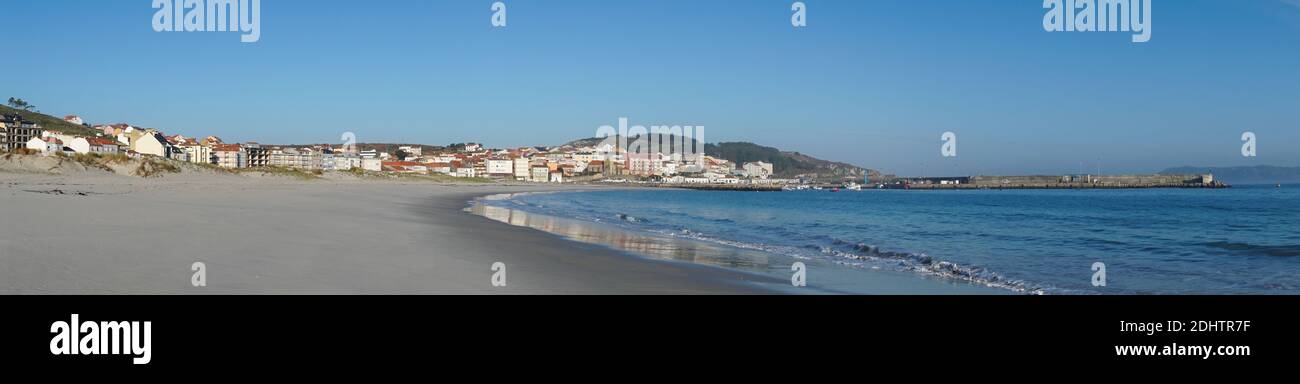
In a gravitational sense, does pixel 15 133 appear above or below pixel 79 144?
above

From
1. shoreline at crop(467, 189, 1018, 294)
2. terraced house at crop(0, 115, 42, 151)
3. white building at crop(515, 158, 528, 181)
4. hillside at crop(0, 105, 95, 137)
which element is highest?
hillside at crop(0, 105, 95, 137)

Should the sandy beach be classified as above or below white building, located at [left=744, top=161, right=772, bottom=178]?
below

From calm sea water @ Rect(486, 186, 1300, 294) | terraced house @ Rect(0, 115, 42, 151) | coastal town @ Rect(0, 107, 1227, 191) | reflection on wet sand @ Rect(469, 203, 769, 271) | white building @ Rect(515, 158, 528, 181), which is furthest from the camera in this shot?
white building @ Rect(515, 158, 528, 181)

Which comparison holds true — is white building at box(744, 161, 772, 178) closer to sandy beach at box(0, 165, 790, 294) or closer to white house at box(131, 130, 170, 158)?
white house at box(131, 130, 170, 158)

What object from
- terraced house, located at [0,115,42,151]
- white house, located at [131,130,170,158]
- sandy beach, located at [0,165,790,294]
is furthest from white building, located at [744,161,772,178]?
sandy beach, located at [0,165,790,294]

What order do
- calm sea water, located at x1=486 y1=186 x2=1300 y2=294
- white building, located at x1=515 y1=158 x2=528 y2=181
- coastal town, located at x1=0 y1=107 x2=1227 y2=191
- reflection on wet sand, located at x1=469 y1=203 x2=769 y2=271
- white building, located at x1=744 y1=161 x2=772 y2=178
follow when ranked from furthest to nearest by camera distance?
white building, located at x1=744 y1=161 x2=772 y2=178
white building, located at x1=515 y1=158 x2=528 y2=181
coastal town, located at x1=0 y1=107 x2=1227 y2=191
reflection on wet sand, located at x1=469 y1=203 x2=769 y2=271
calm sea water, located at x1=486 y1=186 x2=1300 y2=294

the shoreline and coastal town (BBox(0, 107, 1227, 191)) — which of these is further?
coastal town (BBox(0, 107, 1227, 191))

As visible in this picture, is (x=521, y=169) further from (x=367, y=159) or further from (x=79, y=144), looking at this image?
(x=79, y=144)

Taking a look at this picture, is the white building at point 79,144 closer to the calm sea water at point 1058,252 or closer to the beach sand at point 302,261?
the beach sand at point 302,261

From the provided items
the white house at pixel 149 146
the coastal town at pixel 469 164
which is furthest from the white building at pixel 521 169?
the white house at pixel 149 146

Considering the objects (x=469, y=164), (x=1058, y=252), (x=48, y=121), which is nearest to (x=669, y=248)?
(x=1058, y=252)
